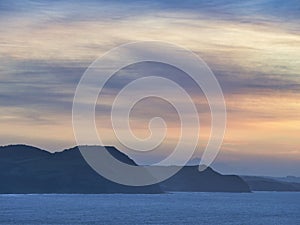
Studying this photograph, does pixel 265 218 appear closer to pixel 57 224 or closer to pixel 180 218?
pixel 180 218

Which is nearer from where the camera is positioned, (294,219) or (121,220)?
(121,220)

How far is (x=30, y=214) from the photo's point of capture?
191250 millimetres

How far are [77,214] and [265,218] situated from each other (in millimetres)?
49400

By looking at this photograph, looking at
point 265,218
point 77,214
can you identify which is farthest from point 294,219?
point 77,214

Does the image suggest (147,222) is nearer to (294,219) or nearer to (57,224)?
(57,224)

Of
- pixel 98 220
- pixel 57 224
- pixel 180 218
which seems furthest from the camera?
pixel 180 218

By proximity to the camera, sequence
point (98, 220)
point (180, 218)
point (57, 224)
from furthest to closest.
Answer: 1. point (180, 218)
2. point (98, 220)
3. point (57, 224)

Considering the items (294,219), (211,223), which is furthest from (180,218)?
(294,219)

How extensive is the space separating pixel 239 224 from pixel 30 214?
57.3 m

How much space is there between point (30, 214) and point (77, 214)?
12348 mm

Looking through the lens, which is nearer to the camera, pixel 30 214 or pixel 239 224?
pixel 239 224

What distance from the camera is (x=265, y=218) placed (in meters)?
191

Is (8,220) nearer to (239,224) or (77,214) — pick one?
(77,214)

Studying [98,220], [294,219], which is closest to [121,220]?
[98,220]
